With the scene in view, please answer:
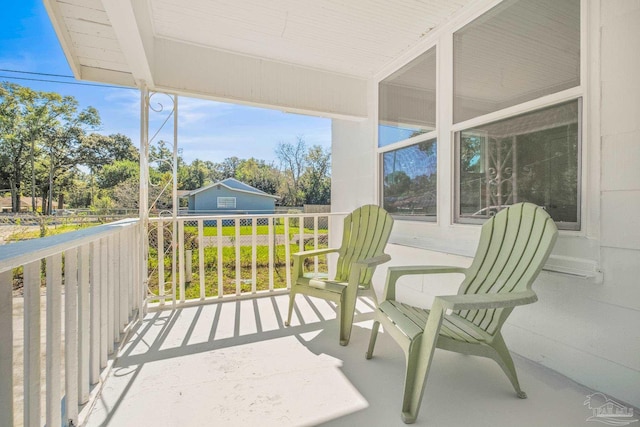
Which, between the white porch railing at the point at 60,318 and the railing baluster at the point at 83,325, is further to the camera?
the railing baluster at the point at 83,325

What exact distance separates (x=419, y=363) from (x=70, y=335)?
1642mm

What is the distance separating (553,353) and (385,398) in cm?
115

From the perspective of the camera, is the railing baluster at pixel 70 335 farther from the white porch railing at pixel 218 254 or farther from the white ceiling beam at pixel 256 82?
the white ceiling beam at pixel 256 82

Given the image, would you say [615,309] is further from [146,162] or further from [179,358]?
[146,162]

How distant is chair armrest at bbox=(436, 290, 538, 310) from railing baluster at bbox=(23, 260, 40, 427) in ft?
5.25

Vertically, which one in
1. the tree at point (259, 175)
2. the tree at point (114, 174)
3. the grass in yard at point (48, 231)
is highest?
the tree at point (259, 175)

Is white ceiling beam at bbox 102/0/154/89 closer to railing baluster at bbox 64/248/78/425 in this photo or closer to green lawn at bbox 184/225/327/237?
railing baluster at bbox 64/248/78/425

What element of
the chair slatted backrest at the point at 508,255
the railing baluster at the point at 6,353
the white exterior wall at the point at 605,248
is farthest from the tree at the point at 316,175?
the railing baluster at the point at 6,353

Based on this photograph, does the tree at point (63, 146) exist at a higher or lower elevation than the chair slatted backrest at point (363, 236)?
higher

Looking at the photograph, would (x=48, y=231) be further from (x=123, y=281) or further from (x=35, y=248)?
(x=35, y=248)

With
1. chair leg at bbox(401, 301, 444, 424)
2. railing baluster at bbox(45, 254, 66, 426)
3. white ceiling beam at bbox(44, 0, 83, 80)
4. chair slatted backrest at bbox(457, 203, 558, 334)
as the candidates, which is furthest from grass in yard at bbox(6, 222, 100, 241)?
chair slatted backrest at bbox(457, 203, 558, 334)

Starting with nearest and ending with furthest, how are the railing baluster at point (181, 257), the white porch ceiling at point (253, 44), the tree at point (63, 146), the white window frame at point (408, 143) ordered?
the white porch ceiling at point (253, 44)
the white window frame at point (408, 143)
the railing baluster at point (181, 257)
the tree at point (63, 146)

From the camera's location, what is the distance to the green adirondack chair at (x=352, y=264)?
2.43 metres

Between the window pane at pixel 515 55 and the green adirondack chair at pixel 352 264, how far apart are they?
1219 mm
